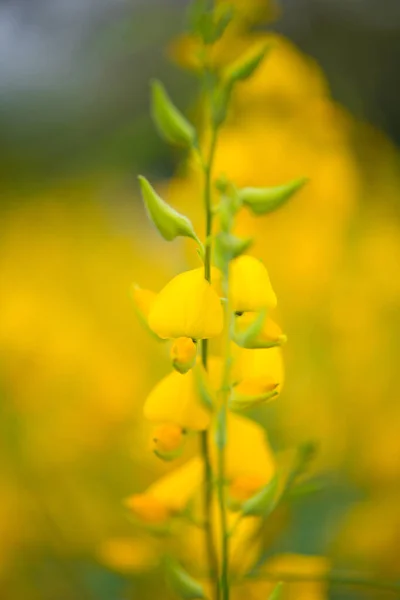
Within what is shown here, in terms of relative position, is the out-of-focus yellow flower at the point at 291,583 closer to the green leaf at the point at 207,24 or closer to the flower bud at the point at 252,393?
the flower bud at the point at 252,393

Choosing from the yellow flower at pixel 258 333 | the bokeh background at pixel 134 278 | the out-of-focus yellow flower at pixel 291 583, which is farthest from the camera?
the bokeh background at pixel 134 278

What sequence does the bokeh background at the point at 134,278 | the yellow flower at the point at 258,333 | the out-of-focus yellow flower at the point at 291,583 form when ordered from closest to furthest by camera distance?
the yellow flower at the point at 258,333, the out-of-focus yellow flower at the point at 291,583, the bokeh background at the point at 134,278

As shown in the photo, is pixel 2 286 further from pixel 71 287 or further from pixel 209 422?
pixel 209 422

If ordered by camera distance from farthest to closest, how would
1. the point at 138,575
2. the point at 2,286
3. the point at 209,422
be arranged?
the point at 2,286
the point at 138,575
the point at 209,422

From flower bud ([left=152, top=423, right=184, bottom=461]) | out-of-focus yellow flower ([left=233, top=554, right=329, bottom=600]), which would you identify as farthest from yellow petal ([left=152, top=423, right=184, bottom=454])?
out-of-focus yellow flower ([left=233, top=554, right=329, bottom=600])

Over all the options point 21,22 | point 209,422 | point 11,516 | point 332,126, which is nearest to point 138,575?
point 11,516

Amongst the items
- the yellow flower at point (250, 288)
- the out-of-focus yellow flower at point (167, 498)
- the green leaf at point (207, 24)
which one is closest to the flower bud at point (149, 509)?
the out-of-focus yellow flower at point (167, 498)

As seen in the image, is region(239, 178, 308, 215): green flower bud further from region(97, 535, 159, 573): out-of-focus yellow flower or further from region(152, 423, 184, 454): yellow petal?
region(97, 535, 159, 573): out-of-focus yellow flower
